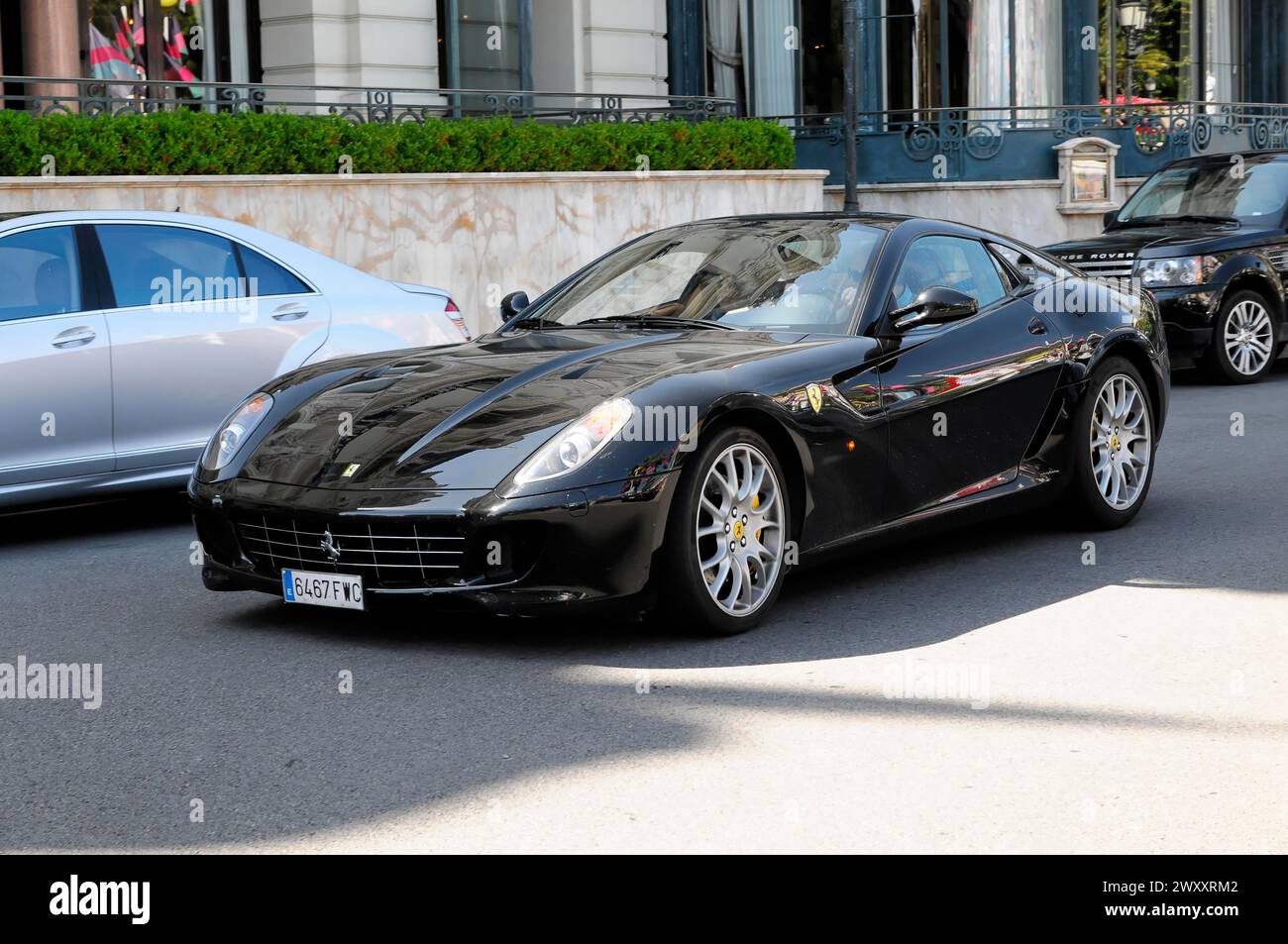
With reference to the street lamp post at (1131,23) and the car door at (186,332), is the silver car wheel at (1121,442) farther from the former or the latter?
the street lamp post at (1131,23)

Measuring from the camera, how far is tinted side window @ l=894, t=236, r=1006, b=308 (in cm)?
740

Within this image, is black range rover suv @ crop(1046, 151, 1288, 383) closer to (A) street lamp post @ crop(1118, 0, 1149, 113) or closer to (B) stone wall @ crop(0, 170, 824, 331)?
(B) stone wall @ crop(0, 170, 824, 331)

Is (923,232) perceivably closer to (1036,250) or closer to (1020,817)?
(1036,250)

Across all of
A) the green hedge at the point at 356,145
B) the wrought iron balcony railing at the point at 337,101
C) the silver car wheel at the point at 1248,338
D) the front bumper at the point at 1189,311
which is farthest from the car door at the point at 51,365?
the silver car wheel at the point at 1248,338

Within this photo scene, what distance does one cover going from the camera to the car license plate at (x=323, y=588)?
6.11 metres

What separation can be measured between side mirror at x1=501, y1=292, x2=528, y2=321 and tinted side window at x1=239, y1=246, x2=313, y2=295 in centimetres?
163

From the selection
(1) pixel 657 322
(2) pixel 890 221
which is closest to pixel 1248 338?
(2) pixel 890 221

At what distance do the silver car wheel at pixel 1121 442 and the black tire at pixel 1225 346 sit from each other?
251 inches

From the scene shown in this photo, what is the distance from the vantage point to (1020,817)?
14.5 feet

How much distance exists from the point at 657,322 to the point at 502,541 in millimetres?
1695

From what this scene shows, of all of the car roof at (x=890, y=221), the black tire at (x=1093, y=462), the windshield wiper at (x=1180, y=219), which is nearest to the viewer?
the car roof at (x=890, y=221)

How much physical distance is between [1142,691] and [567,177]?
1231cm

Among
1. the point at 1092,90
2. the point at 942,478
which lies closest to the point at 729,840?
the point at 942,478

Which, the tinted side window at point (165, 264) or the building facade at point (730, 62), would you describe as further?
the building facade at point (730, 62)
